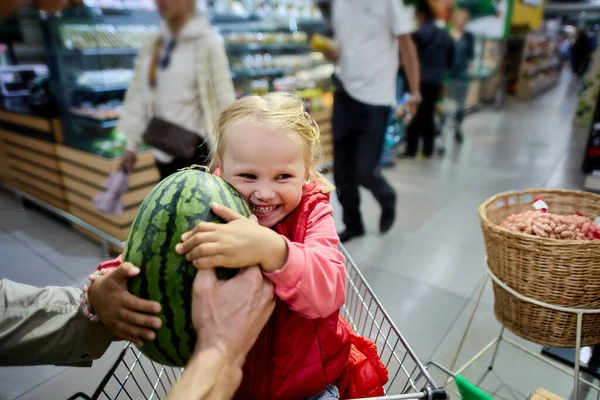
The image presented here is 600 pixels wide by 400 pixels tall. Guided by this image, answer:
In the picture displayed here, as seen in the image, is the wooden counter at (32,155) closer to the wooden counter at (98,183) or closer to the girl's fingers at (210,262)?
the wooden counter at (98,183)

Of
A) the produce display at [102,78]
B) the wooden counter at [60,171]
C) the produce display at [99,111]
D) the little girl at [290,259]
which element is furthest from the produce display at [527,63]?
the little girl at [290,259]

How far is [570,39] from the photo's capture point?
19.0 metres

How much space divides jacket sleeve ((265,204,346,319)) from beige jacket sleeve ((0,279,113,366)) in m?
0.69

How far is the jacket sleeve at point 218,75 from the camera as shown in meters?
2.12

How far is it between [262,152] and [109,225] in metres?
2.41

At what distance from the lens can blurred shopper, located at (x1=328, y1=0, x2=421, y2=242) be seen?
260 centimetres

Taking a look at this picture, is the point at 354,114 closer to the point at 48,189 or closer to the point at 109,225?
the point at 109,225

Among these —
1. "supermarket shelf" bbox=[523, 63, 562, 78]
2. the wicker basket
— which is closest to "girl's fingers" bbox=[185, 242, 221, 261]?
the wicker basket

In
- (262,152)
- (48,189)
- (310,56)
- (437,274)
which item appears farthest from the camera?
(310,56)

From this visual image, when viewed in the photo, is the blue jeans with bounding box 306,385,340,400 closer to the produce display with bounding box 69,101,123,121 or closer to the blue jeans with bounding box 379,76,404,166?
the produce display with bounding box 69,101,123,121

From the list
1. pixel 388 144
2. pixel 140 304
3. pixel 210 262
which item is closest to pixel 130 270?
pixel 140 304

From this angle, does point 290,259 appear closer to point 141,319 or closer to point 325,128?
point 141,319

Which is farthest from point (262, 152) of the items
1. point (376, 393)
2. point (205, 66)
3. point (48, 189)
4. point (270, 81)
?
point (270, 81)

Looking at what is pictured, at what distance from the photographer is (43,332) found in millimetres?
1148
